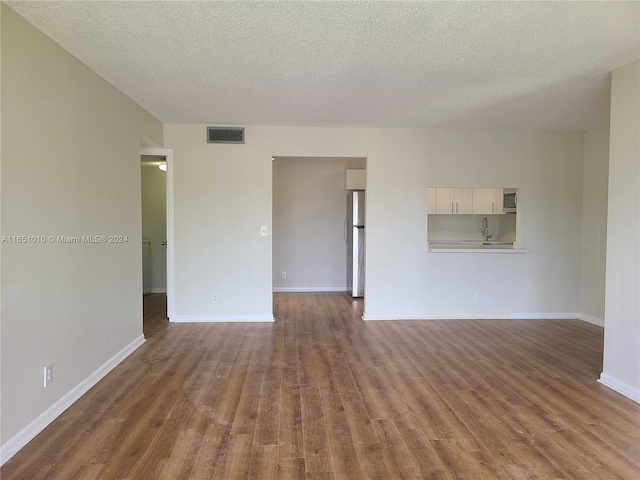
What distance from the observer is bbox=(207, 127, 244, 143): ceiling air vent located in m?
4.41

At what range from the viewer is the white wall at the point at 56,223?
6.37 ft

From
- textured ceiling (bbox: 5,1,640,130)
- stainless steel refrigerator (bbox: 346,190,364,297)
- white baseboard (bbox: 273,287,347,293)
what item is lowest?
white baseboard (bbox: 273,287,347,293)

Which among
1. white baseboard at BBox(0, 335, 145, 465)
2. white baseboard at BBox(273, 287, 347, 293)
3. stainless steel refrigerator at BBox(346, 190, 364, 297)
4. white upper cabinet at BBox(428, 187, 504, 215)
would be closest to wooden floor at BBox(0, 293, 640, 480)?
white baseboard at BBox(0, 335, 145, 465)

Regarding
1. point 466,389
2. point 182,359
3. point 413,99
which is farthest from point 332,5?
point 182,359

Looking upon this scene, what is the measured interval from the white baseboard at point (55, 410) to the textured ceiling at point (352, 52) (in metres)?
2.33

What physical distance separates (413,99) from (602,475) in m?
3.04

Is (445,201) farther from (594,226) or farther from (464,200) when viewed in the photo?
(594,226)

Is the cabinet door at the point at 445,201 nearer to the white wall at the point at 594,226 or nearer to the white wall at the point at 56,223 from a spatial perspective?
the white wall at the point at 594,226

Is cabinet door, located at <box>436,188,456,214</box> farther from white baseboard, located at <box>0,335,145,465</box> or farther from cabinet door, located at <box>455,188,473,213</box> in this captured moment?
white baseboard, located at <box>0,335,145,465</box>

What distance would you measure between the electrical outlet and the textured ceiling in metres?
2.06

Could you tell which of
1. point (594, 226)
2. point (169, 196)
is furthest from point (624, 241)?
point (169, 196)

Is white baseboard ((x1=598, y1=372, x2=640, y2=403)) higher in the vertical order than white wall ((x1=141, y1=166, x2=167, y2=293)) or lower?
lower

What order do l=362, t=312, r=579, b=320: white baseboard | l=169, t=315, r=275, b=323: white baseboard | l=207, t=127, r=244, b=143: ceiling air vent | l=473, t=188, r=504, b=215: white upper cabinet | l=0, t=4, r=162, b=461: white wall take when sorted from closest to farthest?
1. l=0, t=4, r=162, b=461: white wall
2. l=207, t=127, r=244, b=143: ceiling air vent
3. l=169, t=315, r=275, b=323: white baseboard
4. l=362, t=312, r=579, b=320: white baseboard
5. l=473, t=188, r=504, b=215: white upper cabinet

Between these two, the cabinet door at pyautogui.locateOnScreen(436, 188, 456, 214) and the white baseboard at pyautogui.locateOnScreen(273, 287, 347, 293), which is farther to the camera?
the white baseboard at pyautogui.locateOnScreen(273, 287, 347, 293)
